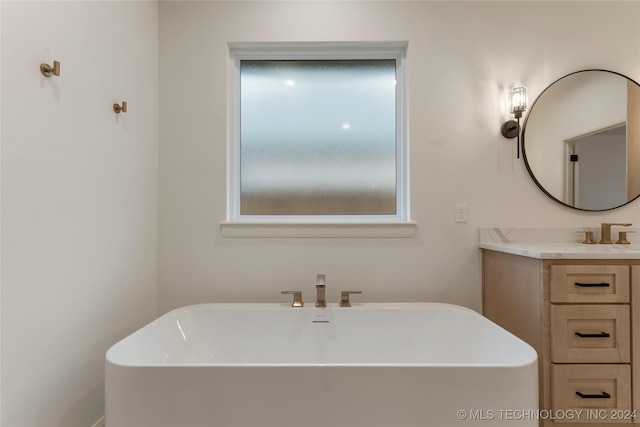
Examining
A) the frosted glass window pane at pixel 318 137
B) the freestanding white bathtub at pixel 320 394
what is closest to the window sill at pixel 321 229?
the frosted glass window pane at pixel 318 137

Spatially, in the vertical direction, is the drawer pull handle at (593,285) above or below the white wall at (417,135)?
below

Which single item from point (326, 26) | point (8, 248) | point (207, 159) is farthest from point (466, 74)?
point (8, 248)

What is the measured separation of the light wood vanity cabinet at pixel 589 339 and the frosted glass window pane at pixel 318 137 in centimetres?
95

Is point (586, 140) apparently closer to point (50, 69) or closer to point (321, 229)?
point (321, 229)

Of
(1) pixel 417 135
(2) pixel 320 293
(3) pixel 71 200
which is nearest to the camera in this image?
(3) pixel 71 200

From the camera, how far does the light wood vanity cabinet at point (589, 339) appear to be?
1.37m

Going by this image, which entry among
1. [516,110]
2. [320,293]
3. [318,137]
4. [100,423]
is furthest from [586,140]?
[100,423]

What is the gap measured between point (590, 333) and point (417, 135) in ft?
4.06

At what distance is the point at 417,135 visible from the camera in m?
1.97

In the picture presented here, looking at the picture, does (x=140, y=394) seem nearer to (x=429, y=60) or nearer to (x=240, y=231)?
(x=240, y=231)

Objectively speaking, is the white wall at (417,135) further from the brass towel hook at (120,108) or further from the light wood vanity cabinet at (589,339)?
the light wood vanity cabinet at (589,339)

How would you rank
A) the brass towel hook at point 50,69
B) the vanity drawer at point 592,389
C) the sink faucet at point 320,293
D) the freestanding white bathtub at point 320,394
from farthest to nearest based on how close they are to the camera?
the sink faucet at point 320,293 < the vanity drawer at point 592,389 < the brass towel hook at point 50,69 < the freestanding white bathtub at point 320,394

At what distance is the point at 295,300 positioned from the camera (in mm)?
1783

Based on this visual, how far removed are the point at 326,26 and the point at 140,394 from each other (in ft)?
6.52
